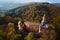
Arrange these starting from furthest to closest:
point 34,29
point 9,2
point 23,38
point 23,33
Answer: point 9,2 → point 34,29 → point 23,33 → point 23,38

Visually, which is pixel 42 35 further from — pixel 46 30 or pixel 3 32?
pixel 3 32

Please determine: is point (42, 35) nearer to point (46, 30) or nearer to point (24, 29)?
point (46, 30)

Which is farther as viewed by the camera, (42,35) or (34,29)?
(34,29)

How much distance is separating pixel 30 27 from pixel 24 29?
30.3 inches

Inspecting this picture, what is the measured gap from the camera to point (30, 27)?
50.2 ft

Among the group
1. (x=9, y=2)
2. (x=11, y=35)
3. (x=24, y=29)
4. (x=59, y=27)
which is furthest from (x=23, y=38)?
(x=9, y=2)

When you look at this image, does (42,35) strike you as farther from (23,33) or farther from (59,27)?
(59,27)

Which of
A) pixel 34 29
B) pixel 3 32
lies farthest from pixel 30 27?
pixel 3 32

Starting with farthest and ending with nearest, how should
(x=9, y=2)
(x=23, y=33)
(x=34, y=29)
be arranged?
(x=9, y=2) < (x=34, y=29) < (x=23, y=33)

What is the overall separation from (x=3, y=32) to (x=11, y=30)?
554mm

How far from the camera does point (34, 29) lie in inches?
590

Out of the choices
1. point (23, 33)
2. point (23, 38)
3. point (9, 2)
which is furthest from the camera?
point (9, 2)

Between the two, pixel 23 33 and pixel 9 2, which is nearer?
pixel 23 33

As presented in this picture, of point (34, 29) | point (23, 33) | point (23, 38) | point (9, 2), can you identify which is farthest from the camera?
point (9, 2)
